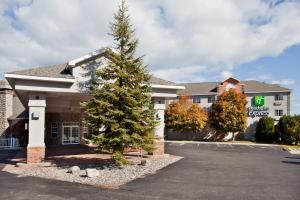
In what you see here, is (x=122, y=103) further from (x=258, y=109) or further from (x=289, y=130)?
(x=258, y=109)

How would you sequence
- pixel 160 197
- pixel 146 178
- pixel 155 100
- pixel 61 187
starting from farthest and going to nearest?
pixel 155 100 < pixel 146 178 < pixel 61 187 < pixel 160 197

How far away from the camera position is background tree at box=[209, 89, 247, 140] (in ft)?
149

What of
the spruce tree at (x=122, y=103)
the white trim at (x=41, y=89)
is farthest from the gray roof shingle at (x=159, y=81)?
the white trim at (x=41, y=89)

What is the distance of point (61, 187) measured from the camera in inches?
479

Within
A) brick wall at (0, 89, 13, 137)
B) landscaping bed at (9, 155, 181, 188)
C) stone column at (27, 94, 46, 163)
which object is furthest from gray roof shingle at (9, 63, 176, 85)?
brick wall at (0, 89, 13, 137)

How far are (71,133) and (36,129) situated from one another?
57.6 ft

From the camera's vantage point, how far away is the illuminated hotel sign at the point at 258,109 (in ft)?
164

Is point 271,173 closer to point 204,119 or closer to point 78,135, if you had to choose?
point 78,135

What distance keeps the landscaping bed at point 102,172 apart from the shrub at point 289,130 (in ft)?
97.8

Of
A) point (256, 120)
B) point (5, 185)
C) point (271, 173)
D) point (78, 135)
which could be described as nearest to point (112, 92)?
point (5, 185)

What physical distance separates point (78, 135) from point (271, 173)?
81.6 ft

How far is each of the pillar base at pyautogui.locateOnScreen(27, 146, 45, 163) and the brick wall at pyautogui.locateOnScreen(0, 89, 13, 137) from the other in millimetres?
17609

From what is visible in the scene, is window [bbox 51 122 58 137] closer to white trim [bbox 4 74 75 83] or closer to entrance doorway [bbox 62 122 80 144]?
entrance doorway [bbox 62 122 80 144]

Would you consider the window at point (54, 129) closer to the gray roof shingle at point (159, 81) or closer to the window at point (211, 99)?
the gray roof shingle at point (159, 81)
